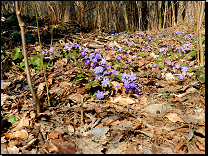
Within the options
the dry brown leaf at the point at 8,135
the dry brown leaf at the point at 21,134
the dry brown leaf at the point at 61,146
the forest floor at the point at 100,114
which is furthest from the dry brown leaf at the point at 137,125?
the dry brown leaf at the point at 8,135

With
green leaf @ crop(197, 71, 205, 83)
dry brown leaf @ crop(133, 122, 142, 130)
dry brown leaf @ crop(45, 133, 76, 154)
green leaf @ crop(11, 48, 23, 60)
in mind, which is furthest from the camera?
green leaf @ crop(11, 48, 23, 60)

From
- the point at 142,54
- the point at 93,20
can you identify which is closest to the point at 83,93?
the point at 142,54

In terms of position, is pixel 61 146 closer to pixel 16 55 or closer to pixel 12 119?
pixel 12 119

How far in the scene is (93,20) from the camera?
5.42m

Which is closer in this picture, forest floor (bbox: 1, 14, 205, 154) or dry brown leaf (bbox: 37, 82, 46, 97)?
forest floor (bbox: 1, 14, 205, 154)

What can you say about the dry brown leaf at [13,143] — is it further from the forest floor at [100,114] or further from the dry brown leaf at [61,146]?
the dry brown leaf at [61,146]

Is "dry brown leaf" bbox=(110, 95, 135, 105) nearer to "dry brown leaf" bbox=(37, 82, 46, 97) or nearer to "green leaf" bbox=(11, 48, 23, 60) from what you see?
"dry brown leaf" bbox=(37, 82, 46, 97)

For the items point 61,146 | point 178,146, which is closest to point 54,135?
point 61,146

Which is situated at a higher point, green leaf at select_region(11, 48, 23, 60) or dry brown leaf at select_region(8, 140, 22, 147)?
green leaf at select_region(11, 48, 23, 60)

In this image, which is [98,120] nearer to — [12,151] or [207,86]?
[12,151]

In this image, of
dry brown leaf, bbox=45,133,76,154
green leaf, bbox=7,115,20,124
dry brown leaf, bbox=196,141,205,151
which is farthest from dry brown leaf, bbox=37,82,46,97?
dry brown leaf, bbox=196,141,205,151

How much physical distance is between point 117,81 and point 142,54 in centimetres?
155

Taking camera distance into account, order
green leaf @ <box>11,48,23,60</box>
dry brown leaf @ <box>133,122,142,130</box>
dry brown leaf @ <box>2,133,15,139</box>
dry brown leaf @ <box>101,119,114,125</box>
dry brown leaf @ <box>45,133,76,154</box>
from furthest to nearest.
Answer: green leaf @ <box>11,48,23,60</box> < dry brown leaf @ <box>101,119,114,125</box> < dry brown leaf @ <box>133,122,142,130</box> < dry brown leaf @ <box>2,133,15,139</box> < dry brown leaf @ <box>45,133,76,154</box>

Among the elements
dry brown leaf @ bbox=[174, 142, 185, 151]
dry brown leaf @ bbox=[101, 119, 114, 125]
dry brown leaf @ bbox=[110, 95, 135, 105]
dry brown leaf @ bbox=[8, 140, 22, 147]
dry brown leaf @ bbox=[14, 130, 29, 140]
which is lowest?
dry brown leaf @ bbox=[174, 142, 185, 151]
